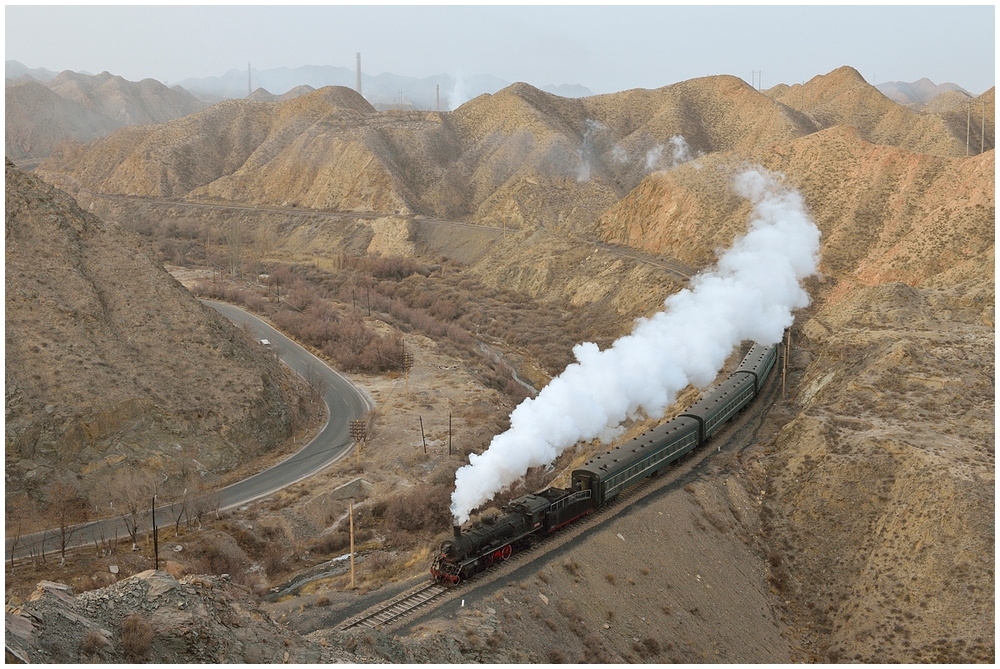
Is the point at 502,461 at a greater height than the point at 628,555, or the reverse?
the point at 502,461

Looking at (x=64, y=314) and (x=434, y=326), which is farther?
(x=434, y=326)

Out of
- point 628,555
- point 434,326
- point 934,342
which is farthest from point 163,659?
point 434,326

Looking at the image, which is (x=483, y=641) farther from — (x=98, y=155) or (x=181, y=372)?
(x=98, y=155)

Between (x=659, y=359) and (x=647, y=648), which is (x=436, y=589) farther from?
(x=659, y=359)

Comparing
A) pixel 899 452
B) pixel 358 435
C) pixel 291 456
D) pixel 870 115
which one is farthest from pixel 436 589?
pixel 870 115

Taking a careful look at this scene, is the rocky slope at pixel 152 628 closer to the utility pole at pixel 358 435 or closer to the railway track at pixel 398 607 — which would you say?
the railway track at pixel 398 607

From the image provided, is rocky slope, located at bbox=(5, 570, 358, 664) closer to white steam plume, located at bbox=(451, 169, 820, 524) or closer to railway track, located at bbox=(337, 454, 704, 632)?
railway track, located at bbox=(337, 454, 704, 632)

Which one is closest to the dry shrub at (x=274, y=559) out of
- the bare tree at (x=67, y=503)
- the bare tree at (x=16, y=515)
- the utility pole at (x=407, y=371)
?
the bare tree at (x=67, y=503)
